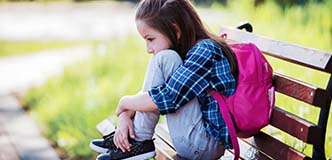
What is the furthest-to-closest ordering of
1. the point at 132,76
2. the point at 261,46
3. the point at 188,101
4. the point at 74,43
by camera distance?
the point at 74,43, the point at 132,76, the point at 261,46, the point at 188,101

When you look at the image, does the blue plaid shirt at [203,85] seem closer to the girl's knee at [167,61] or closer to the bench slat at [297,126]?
the girl's knee at [167,61]

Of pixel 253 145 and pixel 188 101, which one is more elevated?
pixel 188 101

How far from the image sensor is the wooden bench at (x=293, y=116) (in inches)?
102

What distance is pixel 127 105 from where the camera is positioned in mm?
2828

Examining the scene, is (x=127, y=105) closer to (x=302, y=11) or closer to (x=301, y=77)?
(x=301, y=77)

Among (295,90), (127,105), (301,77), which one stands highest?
(127,105)

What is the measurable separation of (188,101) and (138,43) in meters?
4.16

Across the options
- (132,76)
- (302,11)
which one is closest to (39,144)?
(132,76)

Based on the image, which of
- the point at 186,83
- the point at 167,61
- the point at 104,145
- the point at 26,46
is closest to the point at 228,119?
the point at 186,83

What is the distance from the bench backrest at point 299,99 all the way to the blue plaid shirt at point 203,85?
219mm

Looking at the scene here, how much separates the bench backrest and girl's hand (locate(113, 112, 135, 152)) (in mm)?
567

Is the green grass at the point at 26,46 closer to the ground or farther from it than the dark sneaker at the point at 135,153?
farther from it

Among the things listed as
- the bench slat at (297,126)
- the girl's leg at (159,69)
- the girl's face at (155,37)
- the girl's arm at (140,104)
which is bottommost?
the bench slat at (297,126)

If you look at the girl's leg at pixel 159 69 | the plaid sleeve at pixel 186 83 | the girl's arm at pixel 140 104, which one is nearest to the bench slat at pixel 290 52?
the plaid sleeve at pixel 186 83
